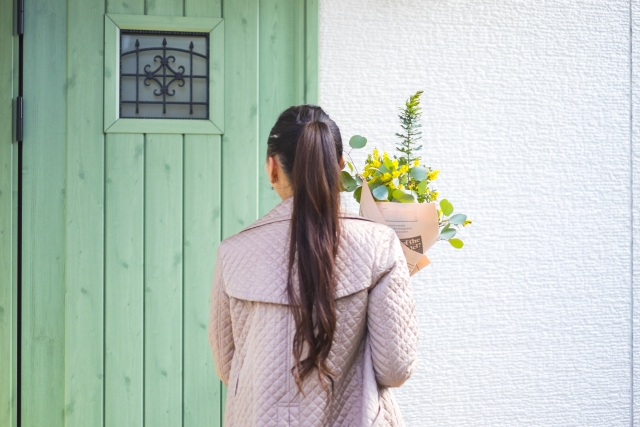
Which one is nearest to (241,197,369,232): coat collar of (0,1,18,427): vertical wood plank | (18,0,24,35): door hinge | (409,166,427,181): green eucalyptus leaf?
(409,166,427,181): green eucalyptus leaf

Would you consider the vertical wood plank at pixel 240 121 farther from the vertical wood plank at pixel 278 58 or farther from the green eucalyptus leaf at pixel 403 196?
the green eucalyptus leaf at pixel 403 196

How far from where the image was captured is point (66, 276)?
6.88ft

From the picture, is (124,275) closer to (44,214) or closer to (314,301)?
(44,214)

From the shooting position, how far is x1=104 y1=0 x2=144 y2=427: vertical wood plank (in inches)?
83.6

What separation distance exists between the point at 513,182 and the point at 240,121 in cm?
98

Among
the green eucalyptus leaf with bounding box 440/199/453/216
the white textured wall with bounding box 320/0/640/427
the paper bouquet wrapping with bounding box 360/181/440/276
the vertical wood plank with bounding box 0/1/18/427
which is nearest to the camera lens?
the paper bouquet wrapping with bounding box 360/181/440/276

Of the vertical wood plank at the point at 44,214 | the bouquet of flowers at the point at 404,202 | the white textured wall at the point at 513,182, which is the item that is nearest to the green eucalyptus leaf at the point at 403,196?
the bouquet of flowers at the point at 404,202

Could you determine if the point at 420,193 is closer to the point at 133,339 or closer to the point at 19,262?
the point at 133,339

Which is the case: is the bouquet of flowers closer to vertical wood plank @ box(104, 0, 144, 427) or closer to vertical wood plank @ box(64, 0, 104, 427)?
vertical wood plank @ box(104, 0, 144, 427)

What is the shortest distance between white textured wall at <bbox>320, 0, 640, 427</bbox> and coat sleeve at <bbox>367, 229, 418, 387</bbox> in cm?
91

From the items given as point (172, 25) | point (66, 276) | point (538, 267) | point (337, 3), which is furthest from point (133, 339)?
point (538, 267)

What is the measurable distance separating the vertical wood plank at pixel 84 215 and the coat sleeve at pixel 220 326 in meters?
0.73

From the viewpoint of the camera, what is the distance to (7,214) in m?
2.06

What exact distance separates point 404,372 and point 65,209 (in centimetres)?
123
